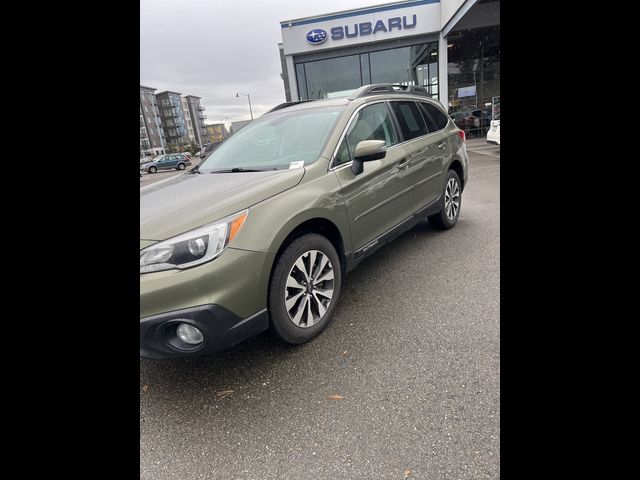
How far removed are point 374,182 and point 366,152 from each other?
0.38 meters

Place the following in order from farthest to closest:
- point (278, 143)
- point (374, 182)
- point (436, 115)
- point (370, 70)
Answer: point (370, 70) < point (436, 115) < point (278, 143) < point (374, 182)

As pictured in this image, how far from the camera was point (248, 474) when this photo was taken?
1631mm

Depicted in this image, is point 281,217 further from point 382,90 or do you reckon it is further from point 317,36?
point 317,36

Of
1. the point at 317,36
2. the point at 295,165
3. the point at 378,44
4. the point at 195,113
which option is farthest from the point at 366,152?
the point at 195,113

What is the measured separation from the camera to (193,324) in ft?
6.08

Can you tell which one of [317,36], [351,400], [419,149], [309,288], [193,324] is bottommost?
[351,400]

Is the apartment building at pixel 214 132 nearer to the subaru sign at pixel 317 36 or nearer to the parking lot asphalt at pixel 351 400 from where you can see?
the subaru sign at pixel 317 36

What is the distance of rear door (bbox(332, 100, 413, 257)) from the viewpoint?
282 cm

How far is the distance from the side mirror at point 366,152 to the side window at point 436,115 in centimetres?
186

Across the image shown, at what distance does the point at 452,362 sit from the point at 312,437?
0.98 m
